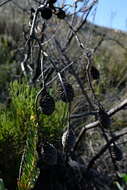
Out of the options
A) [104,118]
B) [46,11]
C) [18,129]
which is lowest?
[104,118]

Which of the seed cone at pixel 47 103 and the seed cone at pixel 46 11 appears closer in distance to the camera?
the seed cone at pixel 47 103

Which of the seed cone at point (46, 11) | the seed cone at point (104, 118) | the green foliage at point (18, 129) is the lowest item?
the seed cone at point (104, 118)

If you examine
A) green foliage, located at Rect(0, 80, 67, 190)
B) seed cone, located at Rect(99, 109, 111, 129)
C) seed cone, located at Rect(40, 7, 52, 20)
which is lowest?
seed cone, located at Rect(99, 109, 111, 129)

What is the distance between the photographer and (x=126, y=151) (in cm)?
430

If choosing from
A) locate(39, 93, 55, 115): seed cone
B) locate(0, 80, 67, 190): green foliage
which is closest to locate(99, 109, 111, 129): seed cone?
locate(39, 93, 55, 115): seed cone

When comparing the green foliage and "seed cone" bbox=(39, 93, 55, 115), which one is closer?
"seed cone" bbox=(39, 93, 55, 115)

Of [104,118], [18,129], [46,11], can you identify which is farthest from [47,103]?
[18,129]

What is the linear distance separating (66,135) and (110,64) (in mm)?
4898

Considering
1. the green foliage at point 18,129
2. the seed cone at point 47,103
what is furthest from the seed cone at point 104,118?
the green foliage at point 18,129

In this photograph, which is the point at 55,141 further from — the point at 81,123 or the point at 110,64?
the point at 110,64

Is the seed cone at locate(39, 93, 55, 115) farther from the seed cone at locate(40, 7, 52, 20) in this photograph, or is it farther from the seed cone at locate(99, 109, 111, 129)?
the seed cone at locate(40, 7, 52, 20)

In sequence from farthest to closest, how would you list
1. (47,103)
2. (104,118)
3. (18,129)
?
(18,129), (104,118), (47,103)

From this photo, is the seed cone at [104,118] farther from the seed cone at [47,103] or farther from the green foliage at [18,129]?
the green foliage at [18,129]

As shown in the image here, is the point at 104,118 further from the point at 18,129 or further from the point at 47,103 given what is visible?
the point at 18,129
